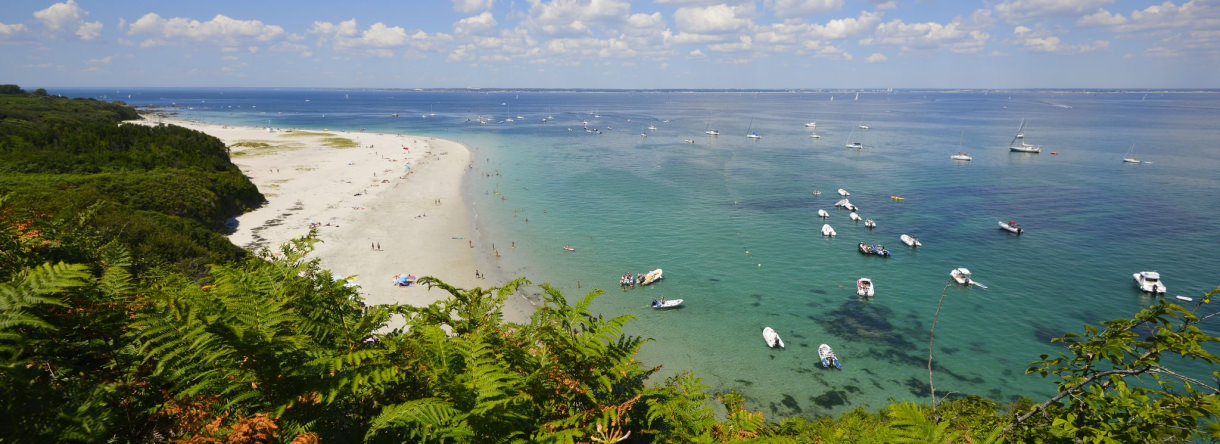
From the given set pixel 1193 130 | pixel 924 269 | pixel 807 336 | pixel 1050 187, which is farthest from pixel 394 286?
pixel 1193 130

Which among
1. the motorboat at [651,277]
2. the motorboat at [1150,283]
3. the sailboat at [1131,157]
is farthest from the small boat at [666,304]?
the sailboat at [1131,157]

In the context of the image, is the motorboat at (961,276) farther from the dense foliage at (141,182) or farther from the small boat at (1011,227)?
the dense foliage at (141,182)

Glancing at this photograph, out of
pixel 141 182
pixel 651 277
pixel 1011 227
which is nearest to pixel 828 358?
pixel 651 277

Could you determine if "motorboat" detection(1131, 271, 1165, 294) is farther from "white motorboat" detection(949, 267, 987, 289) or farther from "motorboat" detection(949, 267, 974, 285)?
"motorboat" detection(949, 267, 974, 285)

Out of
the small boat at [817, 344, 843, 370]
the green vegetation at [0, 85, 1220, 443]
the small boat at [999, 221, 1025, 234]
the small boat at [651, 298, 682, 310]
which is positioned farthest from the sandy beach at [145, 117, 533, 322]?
the small boat at [999, 221, 1025, 234]

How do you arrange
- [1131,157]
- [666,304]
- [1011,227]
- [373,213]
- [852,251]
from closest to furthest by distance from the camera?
[666,304] → [852,251] → [1011,227] → [373,213] → [1131,157]

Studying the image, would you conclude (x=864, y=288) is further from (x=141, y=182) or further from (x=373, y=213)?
(x=141, y=182)
